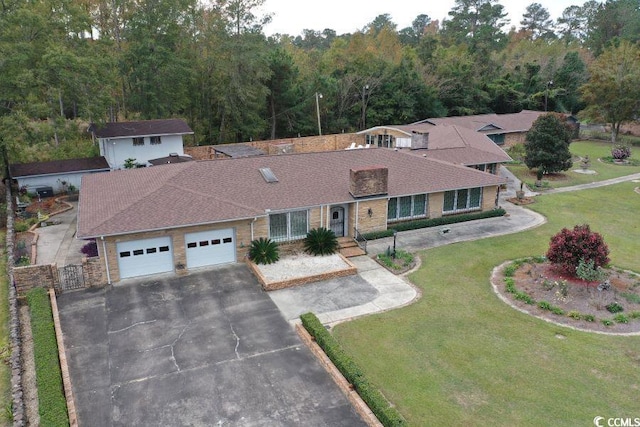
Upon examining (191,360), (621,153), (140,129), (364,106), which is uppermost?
(364,106)

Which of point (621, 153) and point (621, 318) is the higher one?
point (621, 153)

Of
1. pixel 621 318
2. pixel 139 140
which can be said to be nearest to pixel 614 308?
pixel 621 318

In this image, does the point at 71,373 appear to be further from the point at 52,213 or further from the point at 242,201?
the point at 52,213

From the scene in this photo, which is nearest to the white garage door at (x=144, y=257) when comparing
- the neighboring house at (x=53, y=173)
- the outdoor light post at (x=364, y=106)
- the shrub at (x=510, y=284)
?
the shrub at (x=510, y=284)

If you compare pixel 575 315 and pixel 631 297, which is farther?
pixel 631 297

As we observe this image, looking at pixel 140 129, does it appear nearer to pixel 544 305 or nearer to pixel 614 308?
pixel 544 305

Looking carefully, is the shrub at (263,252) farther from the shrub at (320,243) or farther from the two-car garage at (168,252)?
the shrub at (320,243)
